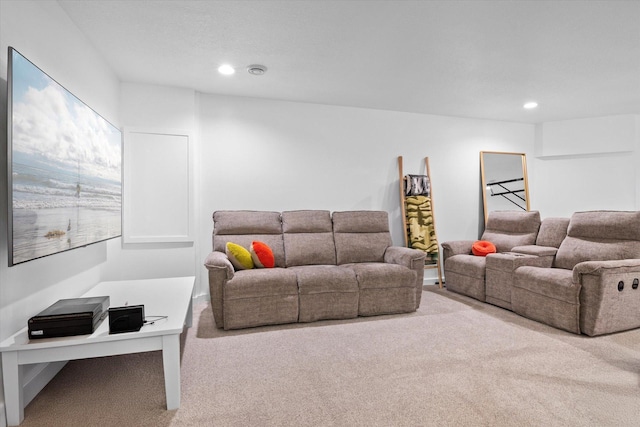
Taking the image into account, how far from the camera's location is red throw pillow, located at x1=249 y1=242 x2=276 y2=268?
11.3 ft

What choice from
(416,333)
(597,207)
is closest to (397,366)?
(416,333)

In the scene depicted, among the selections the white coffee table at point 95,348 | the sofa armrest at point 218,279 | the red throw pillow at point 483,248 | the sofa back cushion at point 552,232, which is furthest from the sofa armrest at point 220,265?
the sofa back cushion at point 552,232

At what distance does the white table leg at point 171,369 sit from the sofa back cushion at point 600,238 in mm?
3799

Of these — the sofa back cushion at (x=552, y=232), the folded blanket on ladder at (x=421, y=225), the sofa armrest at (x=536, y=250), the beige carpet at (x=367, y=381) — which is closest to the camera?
the beige carpet at (x=367, y=381)

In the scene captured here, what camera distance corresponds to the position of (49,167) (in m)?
1.88

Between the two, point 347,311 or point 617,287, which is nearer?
point 617,287

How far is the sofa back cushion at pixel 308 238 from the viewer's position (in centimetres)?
376

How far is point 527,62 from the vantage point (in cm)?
316

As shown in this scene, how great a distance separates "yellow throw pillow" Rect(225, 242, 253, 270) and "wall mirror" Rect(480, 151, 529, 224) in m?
3.66

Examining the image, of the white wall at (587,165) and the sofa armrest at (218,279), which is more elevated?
the white wall at (587,165)

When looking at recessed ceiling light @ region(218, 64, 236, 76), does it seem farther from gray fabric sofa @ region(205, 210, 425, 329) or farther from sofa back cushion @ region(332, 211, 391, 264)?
sofa back cushion @ region(332, 211, 391, 264)

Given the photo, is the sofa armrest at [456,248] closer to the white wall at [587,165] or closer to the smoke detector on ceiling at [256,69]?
the white wall at [587,165]

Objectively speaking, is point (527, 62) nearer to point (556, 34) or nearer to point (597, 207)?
point (556, 34)

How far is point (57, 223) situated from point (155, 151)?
1870 millimetres
